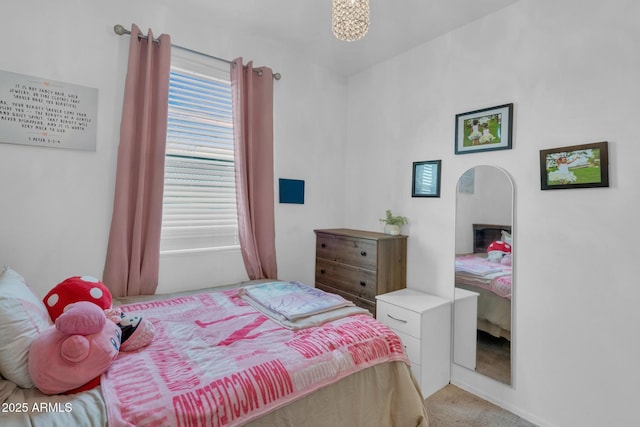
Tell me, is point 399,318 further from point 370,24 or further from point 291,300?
point 370,24

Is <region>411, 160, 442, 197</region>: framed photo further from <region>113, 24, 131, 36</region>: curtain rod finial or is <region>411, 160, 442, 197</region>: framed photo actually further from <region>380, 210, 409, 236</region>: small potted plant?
<region>113, 24, 131, 36</region>: curtain rod finial

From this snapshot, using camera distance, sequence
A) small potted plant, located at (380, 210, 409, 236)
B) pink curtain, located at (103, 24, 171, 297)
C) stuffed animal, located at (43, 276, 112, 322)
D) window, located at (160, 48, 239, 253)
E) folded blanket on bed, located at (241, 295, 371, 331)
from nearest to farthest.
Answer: stuffed animal, located at (43, 276, 112, 322)
folded blanket on bed, located at (241, 295, 371, 331)
pink curtain, located at (103, 24, 171, 297)
window, located at (160, 48, 239, 253)
small potted plant, located at (380, 210, 409, 236)

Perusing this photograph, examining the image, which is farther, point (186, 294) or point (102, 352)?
point (186, 294)

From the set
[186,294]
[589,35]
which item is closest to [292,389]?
[186,294]

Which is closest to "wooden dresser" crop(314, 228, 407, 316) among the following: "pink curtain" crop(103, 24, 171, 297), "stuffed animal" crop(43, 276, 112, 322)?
"pink curtain" crop(103, 24, 171, 297)

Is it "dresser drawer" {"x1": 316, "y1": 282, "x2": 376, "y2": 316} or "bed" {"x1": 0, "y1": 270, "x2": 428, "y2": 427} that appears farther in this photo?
"dresser drawer" {"x1": 316, "y1": 282, "x2": 376, "y2": 316}

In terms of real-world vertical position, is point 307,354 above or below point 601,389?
above

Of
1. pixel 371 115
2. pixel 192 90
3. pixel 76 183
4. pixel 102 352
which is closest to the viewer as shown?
pixel 102 352

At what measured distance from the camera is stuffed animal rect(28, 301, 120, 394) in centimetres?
110

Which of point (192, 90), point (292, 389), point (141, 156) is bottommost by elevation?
point (292, 389)

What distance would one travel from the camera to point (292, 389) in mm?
1296

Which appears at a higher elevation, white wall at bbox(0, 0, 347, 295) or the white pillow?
white wall at bbox(0, 0, 347, 295)

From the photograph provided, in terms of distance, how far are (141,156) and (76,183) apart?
0.44 metres

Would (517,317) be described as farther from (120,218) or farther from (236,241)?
(120,218)
